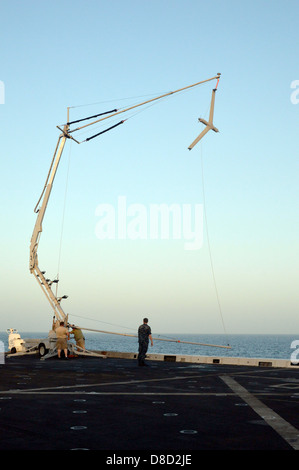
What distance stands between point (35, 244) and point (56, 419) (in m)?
19.7

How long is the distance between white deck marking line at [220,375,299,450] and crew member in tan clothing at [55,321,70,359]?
12.3m

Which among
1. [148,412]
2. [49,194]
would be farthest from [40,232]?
[148,412]

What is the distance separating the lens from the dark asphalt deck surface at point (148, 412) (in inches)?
284

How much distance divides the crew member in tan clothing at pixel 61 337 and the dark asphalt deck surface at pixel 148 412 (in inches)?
287

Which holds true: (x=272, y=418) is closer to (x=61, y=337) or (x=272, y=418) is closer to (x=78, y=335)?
(x=61, y=337)

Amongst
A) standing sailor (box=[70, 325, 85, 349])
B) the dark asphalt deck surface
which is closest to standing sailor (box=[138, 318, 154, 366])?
standing sailor (box=[70, 325, 85, 349])

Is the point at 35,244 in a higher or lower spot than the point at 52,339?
higher

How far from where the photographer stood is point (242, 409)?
10.2 metres

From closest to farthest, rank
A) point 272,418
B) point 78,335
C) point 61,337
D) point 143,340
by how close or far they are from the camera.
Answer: point 272,418 → point 143,340 → point 61,337 → point 78,335

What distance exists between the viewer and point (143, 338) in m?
22.8

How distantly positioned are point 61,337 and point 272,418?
16915 millimetres
